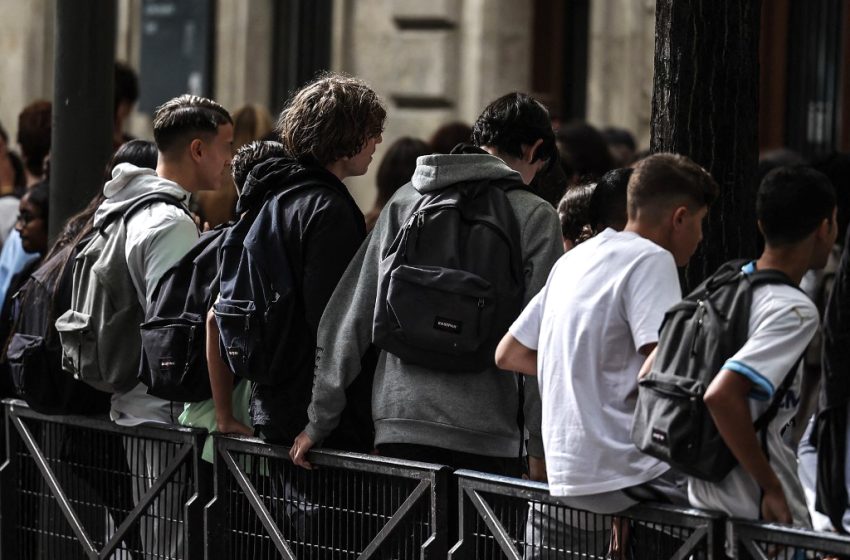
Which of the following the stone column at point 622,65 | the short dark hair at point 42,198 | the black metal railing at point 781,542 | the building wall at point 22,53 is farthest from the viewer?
the building wall at point 22,53

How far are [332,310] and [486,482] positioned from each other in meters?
0.77

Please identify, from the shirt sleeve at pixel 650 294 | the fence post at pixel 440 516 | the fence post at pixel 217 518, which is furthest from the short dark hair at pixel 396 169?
the shirt sleeve at pixel 650 294

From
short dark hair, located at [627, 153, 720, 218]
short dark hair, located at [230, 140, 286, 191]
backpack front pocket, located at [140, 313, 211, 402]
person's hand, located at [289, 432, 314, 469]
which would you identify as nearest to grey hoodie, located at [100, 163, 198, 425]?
backpack front pocket, located at [140, 313, 211, 402]

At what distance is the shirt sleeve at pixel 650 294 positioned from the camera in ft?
14.3

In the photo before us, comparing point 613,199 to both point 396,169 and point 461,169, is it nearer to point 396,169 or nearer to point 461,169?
point 461,169

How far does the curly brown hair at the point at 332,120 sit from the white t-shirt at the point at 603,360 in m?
1.13

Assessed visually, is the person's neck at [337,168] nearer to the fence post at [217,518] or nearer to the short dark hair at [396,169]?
the fence post at [217,518]

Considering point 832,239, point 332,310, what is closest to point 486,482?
point 332,310

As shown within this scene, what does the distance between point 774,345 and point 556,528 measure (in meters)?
0.88

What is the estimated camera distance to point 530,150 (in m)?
5.23

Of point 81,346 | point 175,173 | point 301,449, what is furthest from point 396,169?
point 301,449

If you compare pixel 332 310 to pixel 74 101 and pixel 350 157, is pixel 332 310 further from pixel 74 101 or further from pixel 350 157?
pixel 74 101

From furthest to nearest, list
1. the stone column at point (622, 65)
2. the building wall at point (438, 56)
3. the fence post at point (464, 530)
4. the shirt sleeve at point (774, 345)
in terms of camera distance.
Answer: the building wall at point (438, 56)
the stone column at point (622, 65)
the fence post at point (464, 530)
the shirt sleeve at point (774, 345)

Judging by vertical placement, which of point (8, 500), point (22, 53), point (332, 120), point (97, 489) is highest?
point (22, 53)
